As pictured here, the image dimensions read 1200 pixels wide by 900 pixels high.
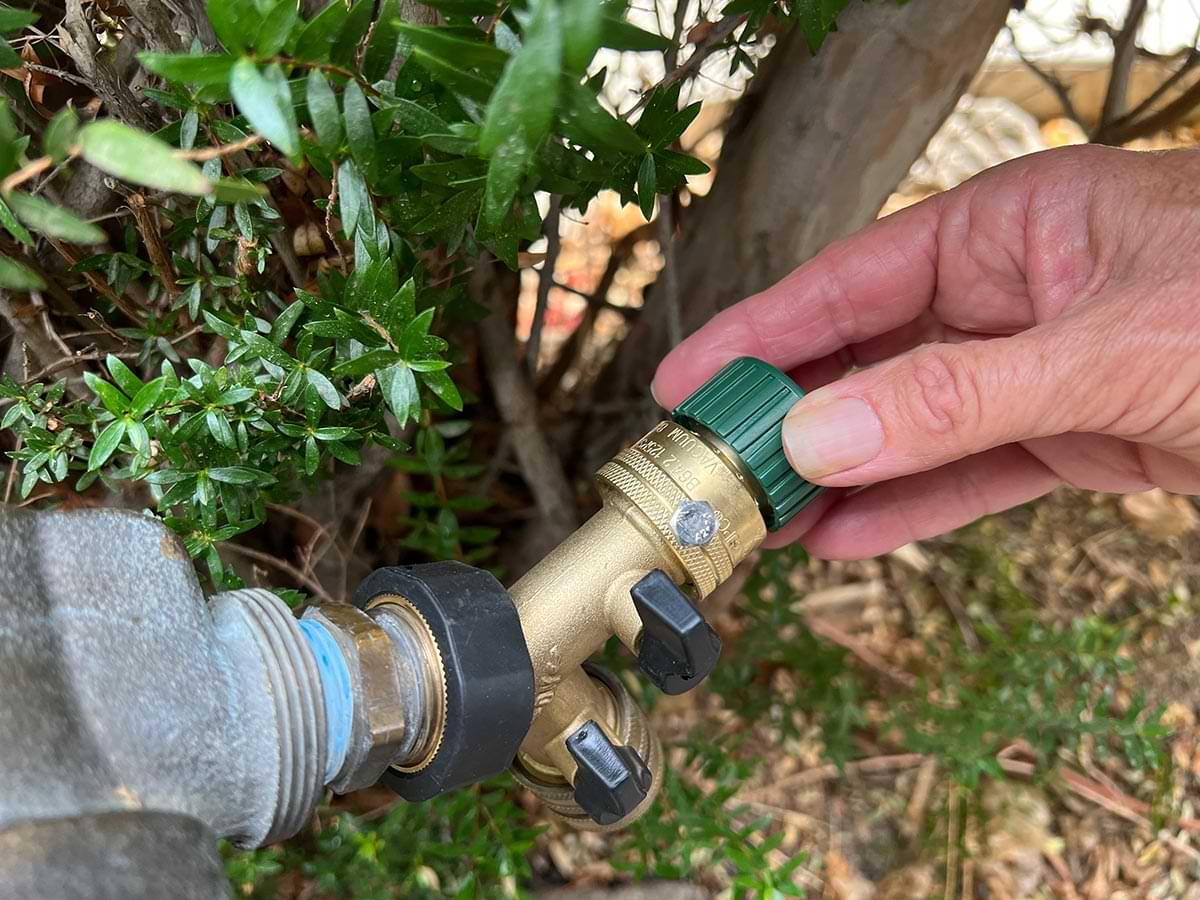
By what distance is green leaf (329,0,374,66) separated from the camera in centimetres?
52

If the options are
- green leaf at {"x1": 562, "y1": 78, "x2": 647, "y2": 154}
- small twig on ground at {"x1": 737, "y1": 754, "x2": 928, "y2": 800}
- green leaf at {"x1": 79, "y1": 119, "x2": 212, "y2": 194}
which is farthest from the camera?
small twig on ground at {"x1": 737, "y1": 754, "x2": 928, "y2": 800}

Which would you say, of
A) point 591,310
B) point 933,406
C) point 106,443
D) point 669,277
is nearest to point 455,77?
point 106,443

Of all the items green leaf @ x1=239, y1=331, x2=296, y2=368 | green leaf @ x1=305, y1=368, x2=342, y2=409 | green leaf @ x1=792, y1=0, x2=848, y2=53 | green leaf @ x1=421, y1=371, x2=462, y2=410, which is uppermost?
green leaf @ x1=792, y1=0, x2=848, y2=53

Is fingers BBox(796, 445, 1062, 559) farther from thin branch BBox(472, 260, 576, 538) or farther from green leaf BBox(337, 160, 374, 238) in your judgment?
green leaf BBox(337, 160, 374, 238)

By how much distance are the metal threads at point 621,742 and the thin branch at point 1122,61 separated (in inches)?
37.4

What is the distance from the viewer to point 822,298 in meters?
1.04

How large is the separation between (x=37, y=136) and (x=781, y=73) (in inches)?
26.1

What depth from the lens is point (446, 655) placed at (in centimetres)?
65

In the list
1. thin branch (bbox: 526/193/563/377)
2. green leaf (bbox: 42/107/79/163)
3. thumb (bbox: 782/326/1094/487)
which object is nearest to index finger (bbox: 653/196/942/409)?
thin branch (bbox: 526/193/563/377)

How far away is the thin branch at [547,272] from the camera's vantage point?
0.90 metres

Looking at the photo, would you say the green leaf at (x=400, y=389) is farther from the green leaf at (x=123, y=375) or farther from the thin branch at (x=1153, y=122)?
the thin branch at (x=1153, y=122)

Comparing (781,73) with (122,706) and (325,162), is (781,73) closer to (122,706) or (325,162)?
(325,162)

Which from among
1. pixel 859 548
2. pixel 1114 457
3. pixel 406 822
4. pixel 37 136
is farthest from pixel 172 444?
pixel 1114 457

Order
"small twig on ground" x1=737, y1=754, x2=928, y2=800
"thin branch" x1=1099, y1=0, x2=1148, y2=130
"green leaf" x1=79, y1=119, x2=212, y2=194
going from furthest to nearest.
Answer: "small twig on ground" x1=737, y1=754, x2=928, y2=800 < "thin branch" x1=1099, y1=0, x2=1148, y2=130 < "green leaf" x1=79, y1=119, x2=212, y2=194
